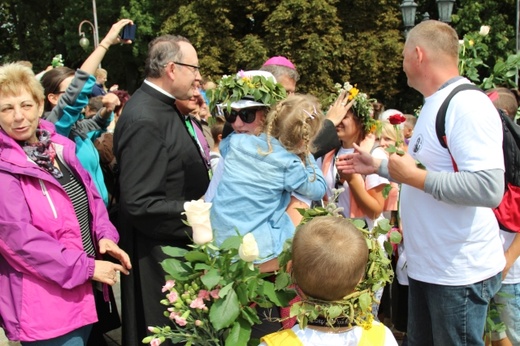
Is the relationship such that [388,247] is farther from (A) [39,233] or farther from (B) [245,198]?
(A) [39,233]

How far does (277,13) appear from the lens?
2412 centimetres

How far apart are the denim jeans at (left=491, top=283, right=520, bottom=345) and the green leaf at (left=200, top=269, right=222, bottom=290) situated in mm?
2133

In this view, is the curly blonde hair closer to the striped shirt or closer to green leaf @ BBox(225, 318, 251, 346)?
green leaf @ BBox(225, 318, 251, 346)

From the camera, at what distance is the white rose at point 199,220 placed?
2.20m

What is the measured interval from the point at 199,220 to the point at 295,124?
75 cm

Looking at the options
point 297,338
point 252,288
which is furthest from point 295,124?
point 297,338

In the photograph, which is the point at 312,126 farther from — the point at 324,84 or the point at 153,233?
the point at 324,84

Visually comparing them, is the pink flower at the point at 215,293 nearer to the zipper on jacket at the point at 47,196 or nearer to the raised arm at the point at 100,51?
the zipper on jacket at the point at 47,196

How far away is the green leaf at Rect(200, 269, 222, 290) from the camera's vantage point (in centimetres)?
214

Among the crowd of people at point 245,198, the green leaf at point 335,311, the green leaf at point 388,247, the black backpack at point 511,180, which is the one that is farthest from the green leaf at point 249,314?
the black backpack at point 511,180

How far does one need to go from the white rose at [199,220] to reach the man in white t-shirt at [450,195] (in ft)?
2.93

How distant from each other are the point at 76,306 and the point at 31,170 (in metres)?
0.68

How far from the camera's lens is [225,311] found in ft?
6.98

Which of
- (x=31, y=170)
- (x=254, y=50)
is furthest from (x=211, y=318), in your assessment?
(x=254, y=50)
